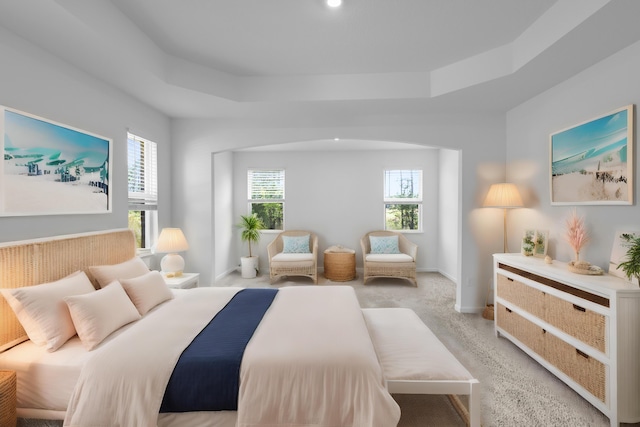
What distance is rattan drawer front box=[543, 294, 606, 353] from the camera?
203 cm

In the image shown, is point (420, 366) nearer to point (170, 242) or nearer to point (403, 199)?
point (170, 242)

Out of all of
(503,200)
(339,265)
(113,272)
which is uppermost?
(503,200)

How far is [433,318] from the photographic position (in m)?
3.81

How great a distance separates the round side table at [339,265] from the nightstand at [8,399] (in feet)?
14.6

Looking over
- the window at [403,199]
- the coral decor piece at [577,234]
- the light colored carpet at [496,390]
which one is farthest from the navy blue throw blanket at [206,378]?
the window at [403,199]

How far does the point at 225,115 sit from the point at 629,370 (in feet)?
14.8

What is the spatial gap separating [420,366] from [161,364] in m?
1.52

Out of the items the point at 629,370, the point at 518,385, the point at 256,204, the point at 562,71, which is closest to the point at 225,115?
the point at 256,204

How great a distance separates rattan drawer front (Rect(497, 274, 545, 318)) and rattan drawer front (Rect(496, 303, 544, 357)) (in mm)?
120

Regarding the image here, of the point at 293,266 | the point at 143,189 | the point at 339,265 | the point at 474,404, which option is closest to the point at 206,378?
the point at 474,404

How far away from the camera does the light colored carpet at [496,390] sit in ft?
6.61

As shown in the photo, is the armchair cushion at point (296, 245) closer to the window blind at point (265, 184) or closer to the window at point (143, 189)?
the window blind at point (265, 184)

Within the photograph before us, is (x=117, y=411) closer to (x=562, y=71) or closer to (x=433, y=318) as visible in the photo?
(x=433, y=318)

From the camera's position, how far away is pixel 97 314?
6.60ft
